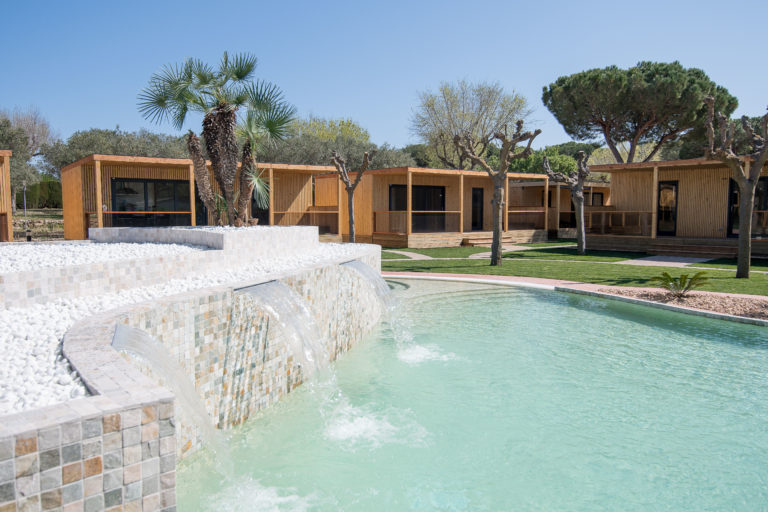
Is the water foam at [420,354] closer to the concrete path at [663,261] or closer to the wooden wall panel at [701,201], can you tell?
the concrete path at [663,261]

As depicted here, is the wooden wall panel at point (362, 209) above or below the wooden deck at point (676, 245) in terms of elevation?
above

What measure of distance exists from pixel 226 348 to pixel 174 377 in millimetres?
980

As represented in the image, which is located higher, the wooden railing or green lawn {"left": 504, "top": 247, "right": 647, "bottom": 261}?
the wooden railing

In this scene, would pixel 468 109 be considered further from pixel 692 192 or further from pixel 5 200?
pixel 5 200

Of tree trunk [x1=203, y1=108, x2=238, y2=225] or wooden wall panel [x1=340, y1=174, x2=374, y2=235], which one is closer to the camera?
tree trunk [x1=203, y1=108, x2=238, y2=225]

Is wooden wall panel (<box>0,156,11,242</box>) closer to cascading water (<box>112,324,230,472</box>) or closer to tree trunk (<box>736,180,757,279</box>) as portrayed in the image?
cascading water (<box>112,324,230,472</box>)

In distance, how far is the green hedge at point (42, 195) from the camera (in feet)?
111

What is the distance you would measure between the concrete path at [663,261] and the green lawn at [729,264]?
38 cm

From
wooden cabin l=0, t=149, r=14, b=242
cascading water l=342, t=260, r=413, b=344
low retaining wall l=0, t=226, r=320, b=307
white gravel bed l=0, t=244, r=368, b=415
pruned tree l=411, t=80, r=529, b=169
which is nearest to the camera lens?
white gravel bed l=0, t=244, r=368, b=415

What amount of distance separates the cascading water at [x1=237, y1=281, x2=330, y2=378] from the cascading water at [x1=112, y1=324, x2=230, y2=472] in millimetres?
1341

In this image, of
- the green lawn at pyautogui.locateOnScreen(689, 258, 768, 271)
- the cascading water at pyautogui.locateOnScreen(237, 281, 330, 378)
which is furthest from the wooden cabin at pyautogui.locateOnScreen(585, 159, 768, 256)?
the cascading water at pyautogui.locateOnScreen(237, 281, 330, 378)

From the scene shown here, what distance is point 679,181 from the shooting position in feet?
71.5

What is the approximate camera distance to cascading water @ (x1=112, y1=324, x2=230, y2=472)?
345 centimetres

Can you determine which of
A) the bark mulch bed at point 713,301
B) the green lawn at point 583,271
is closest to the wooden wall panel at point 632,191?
the green lawn at point 583,271
